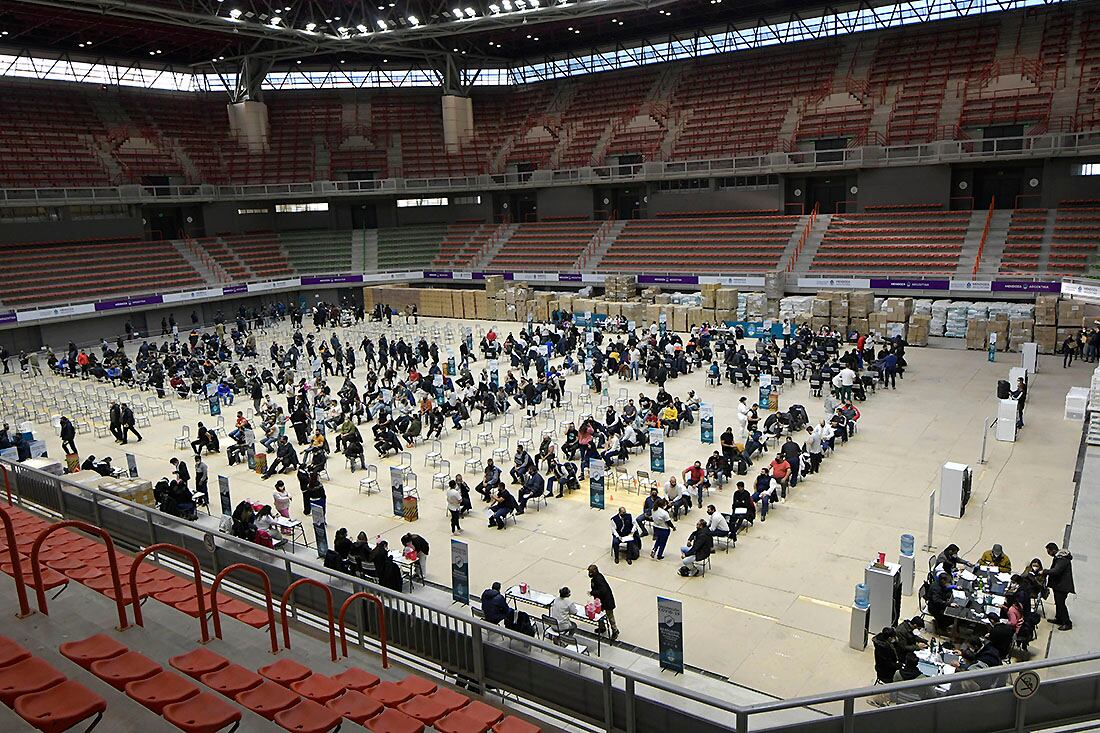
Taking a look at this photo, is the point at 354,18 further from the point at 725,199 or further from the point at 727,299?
the point at 727,299

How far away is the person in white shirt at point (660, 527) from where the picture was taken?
1384 cm

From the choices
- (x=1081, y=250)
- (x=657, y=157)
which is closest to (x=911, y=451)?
(x=1081, y=250)

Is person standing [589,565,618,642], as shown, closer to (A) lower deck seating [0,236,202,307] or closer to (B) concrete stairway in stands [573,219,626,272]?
(B) concrete stairway in stands [573,219,626,272]

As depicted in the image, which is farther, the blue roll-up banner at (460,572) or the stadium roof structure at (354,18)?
the stadium roof structure at (354,18)

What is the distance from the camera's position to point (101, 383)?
30.5m

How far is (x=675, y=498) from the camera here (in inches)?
620

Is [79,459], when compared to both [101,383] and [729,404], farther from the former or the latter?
[729,404]

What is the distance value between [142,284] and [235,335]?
11449 mm

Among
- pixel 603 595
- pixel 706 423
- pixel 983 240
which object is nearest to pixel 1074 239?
pixel 983 240

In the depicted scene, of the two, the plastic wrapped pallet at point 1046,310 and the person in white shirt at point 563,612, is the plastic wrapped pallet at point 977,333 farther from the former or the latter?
the person in white shirt at point 563,612

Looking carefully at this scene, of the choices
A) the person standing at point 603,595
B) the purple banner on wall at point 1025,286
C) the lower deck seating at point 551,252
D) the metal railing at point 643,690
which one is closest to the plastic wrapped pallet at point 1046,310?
the purple banner on wall at point 1025,286

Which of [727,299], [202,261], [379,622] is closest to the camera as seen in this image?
[379,622]

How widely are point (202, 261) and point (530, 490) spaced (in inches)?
1530

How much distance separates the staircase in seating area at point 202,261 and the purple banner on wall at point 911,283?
119 feet
